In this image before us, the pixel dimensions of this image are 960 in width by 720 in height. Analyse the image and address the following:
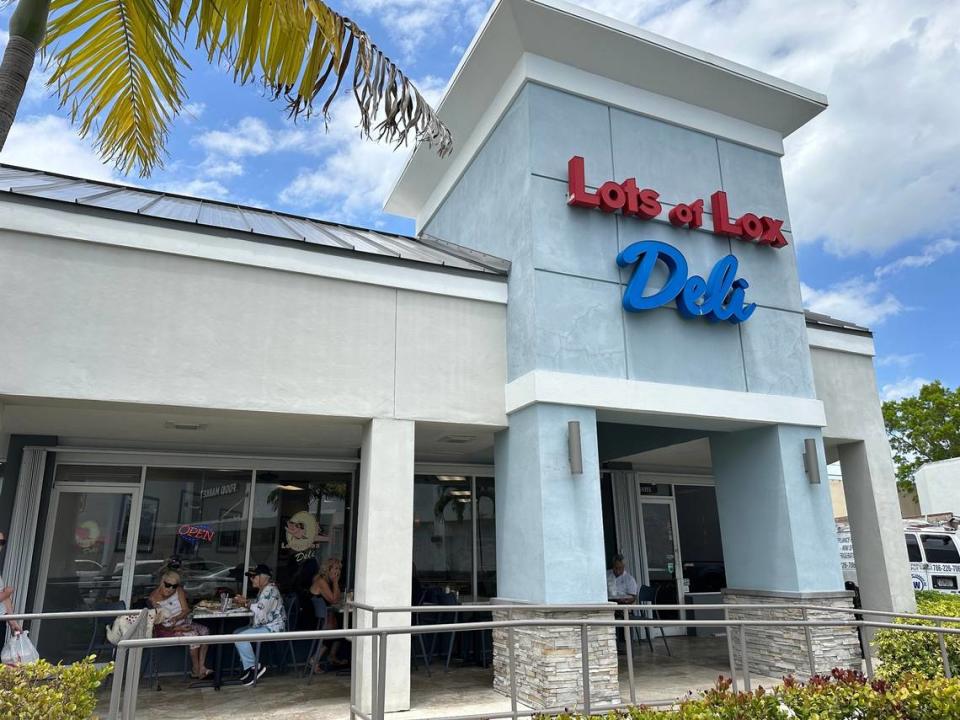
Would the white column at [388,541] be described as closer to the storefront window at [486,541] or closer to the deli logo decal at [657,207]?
the deli logo decal at [657,207]

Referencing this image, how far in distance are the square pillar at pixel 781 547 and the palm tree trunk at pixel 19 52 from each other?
32.6 feet

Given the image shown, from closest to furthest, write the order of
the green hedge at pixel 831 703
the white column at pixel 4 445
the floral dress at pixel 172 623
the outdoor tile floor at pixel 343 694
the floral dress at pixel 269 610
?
the green hedge at pixel 831 703 → the outdoor tile floor at pixel 343 694 → the floral dress at pixel 172 623 → the floral dress at pixel 269 610 → the white column at pixel 4 445

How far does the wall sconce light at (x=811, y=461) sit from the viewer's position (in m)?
9.88

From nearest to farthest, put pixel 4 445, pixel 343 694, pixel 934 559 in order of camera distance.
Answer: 1. pixel 343 694
2. pixel 4 445
3. pixel 934 559

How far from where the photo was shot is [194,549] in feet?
35.4

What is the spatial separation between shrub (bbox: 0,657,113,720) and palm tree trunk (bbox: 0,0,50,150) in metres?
3.82

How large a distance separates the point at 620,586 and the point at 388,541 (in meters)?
5.39

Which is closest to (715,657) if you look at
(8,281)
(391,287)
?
(391,287)

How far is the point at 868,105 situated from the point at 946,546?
11.5 meters

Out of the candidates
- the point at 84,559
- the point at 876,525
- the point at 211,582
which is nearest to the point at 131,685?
the point at 211,582

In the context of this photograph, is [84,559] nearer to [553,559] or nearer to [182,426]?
[182,426]

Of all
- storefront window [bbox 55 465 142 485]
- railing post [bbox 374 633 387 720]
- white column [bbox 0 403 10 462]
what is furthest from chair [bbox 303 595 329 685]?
railing post [bbox 374 633 387 720]

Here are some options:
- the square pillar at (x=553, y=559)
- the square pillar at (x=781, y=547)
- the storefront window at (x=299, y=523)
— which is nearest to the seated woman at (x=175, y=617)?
the storefront window at (x=299, y=523)

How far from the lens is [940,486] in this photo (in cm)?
2734
